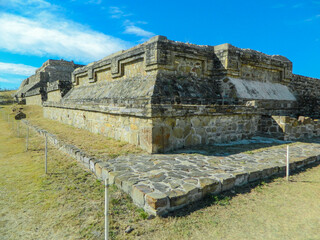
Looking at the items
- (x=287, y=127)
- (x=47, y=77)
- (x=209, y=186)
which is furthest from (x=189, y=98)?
(x=47, y=77)

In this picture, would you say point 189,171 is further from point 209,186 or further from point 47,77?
point 47,77

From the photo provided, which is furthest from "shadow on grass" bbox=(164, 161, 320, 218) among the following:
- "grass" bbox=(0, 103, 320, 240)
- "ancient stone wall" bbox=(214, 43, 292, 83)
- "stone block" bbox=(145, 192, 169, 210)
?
"ancient stone wall" bbox=(214, 43, 292, 83)

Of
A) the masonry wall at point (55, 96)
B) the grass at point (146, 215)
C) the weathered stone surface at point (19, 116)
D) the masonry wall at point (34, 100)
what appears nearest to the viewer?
the grass at point (146, 215)

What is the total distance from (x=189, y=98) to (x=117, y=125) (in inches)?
96.0

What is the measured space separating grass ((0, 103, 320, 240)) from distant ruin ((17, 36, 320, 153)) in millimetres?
2119

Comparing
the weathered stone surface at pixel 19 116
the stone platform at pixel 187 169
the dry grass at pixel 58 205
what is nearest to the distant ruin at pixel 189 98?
the stone platform at pixel 187 169

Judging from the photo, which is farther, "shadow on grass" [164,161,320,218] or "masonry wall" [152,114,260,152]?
"masonry wall" [152,114,260,152]

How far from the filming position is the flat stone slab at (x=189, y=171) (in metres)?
2.88

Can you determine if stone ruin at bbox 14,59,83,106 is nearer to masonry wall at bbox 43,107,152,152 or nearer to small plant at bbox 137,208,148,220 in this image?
masonry wall at bbox 43,107,152,152

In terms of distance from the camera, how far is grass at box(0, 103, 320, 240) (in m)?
2.48

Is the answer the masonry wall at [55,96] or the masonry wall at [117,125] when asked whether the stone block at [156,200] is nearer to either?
the masonry wall at [117,125]

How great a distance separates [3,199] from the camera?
345 centimetres

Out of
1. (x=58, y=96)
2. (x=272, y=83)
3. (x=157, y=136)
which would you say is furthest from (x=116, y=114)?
(x=58, y=96)

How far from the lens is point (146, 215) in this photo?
2693mm
